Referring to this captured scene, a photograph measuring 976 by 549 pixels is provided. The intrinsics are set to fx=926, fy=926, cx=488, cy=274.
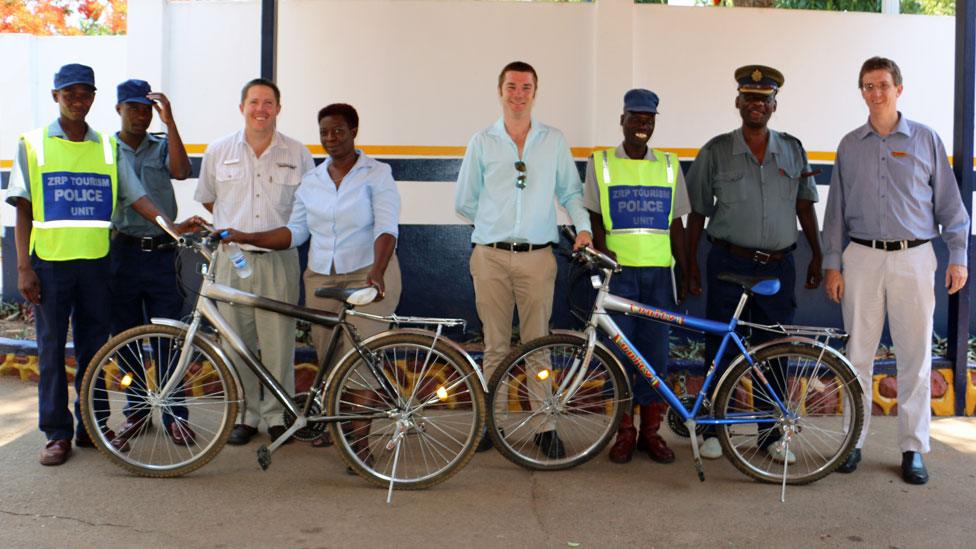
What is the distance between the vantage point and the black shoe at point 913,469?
455 cm

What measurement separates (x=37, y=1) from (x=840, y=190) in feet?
36.5

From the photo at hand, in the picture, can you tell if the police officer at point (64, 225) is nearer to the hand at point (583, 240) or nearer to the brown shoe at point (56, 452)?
the brown shoe at point (56, 452)

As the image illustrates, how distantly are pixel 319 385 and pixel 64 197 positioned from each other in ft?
5.27

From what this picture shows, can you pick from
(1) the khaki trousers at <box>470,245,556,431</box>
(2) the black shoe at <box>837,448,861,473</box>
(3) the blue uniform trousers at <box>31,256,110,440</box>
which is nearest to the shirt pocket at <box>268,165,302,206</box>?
(3) the blue uniform trousers at <box>31,256,110,440</box>

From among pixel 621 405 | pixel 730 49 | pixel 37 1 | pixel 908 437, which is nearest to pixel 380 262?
pixel 621 405

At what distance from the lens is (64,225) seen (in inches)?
181

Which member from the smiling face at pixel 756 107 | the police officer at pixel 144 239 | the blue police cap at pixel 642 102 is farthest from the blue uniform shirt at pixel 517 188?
the police officer at pixel 144 239

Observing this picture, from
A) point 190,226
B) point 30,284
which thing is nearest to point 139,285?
point 30,284

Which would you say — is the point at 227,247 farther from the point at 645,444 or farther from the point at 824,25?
the point at 824,25

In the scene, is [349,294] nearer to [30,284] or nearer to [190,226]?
[190,226]

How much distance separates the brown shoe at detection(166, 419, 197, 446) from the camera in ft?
15.7

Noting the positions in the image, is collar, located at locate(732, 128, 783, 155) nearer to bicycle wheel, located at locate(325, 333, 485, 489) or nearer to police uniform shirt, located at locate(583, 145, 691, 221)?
police uniform shirt, located at locate(583, 145, 691, 221)

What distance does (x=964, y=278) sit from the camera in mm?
4773

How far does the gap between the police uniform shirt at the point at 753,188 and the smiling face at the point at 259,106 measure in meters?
2.31
